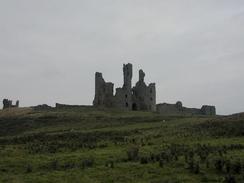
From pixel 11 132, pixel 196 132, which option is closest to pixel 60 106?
pixel 11 132

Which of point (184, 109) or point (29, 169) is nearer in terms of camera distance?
point (29, 169)

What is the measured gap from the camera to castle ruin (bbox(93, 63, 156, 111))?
95812 millimetres

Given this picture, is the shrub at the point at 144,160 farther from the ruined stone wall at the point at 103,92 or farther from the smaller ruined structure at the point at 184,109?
the smaller ruined structure at the point at 184,109

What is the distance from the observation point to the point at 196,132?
148ft

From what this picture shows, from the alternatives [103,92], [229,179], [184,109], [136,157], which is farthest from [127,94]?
[229,179]

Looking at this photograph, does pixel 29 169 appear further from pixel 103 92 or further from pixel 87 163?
pixel 103 92

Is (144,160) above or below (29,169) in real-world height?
above

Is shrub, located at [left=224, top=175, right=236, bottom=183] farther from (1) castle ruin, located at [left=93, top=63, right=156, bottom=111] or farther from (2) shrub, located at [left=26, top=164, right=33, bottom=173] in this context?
(1) castle ruin, located at [left=93, top=63, right=156, bottom=111]

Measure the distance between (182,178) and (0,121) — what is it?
57.3m

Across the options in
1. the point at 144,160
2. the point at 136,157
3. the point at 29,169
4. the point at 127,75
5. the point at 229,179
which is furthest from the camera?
the point at 127,75

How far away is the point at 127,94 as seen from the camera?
96812 mm

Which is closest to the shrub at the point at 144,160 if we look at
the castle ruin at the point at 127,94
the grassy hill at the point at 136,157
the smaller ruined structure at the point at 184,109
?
the grassy hill at the point at 136,157

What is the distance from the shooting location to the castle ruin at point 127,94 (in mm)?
95812

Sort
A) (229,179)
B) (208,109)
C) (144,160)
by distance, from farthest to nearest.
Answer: (208,109) → (144,160) → (229,179)
